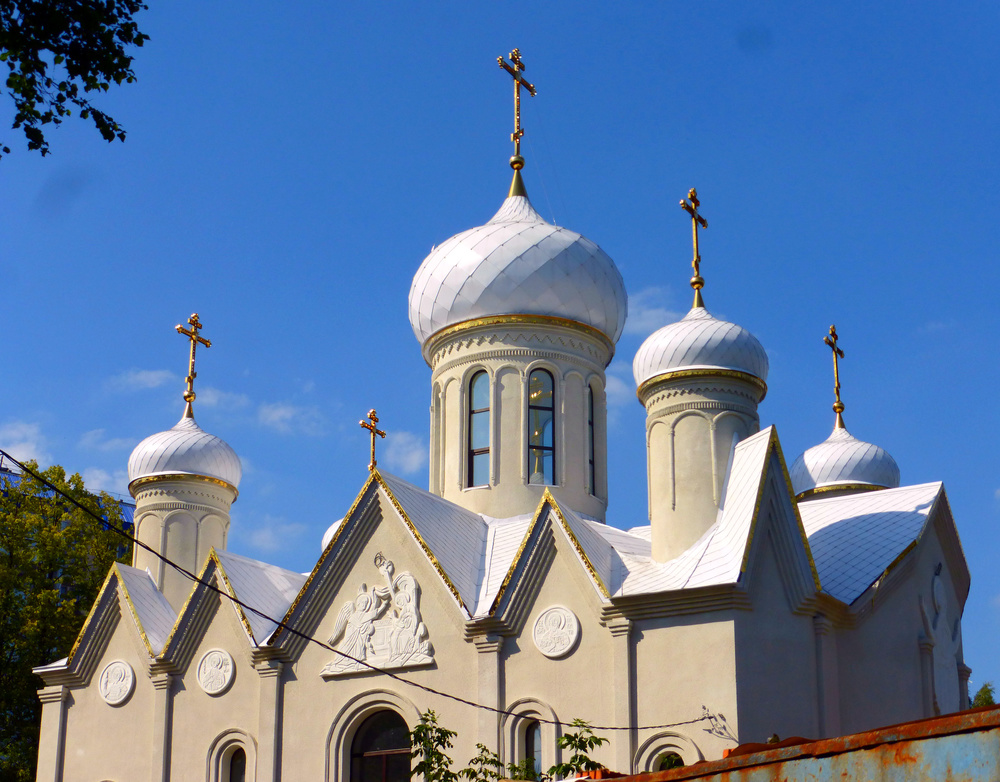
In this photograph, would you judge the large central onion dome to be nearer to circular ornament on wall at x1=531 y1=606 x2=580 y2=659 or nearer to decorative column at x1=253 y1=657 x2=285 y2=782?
decorative column at x1=253 y1=657 x2=285 y2=782

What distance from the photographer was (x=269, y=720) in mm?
17656

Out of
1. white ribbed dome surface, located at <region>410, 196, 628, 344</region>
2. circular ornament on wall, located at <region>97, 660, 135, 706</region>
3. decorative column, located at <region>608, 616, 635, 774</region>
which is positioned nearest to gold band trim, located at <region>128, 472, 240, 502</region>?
circular ornament on wall, located at <region>97, 660, 135, 706</region>

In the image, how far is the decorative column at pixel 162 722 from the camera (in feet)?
60.5

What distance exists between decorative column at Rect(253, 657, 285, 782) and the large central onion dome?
5000 millimetres

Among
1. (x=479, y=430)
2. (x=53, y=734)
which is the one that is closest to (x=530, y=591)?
(x=479, y=430)

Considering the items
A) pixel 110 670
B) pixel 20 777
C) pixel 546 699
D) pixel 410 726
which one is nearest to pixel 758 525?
pixel 546 699

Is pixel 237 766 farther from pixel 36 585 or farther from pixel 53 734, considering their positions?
pixel 36 585

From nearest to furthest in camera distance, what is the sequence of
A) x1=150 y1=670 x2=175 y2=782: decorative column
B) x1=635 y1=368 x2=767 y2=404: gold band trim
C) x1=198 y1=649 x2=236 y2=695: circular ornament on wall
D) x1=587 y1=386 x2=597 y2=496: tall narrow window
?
1. x1=635 y1=368 x2=767 y2=404: gold band trim
2. x1=198 y1=649 x2=236 y2=695: circular ornament on wall
3. x1=150 y1=670 x2=175 y2=782: decorative column
4. x1=587 y1=386 x2=597 y2=496: tall narrow window

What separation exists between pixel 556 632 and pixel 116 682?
6.93 metres

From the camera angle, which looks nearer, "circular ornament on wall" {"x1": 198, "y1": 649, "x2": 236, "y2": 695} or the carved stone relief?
the carved stone relief

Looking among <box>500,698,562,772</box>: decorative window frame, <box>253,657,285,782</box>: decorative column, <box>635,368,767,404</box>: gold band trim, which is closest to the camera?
<box>500,698,562,772</box>: decorative window frame

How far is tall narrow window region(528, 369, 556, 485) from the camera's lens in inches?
→ 786

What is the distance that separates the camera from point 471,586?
17.2m

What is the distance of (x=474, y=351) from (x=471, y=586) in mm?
4361
